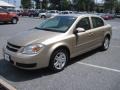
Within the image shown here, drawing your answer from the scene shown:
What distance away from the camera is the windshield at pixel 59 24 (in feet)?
20.6

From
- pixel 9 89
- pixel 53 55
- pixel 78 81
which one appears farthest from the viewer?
pixel 53 55

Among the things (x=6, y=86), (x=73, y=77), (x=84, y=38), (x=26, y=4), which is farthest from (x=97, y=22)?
(x=26, y=4)

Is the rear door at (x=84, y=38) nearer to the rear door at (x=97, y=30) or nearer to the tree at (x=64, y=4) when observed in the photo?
the rear door at (x=97, y=30)

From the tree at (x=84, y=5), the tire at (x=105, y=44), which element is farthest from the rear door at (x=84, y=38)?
the tree at (x=84, y=5)

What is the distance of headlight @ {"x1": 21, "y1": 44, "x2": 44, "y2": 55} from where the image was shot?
5141 mm

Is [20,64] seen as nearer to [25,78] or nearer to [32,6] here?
[25,78]

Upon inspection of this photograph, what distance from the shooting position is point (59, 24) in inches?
259

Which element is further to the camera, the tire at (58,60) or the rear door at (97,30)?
the rear door at (97,30)

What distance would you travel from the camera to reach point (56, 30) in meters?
6.22

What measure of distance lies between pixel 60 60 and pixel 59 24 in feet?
4.36

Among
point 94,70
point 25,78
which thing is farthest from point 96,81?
point 25,78

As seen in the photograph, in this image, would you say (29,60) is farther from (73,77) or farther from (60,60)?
(73,77)

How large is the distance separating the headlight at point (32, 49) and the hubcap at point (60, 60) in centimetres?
63

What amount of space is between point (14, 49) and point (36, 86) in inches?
46.8
